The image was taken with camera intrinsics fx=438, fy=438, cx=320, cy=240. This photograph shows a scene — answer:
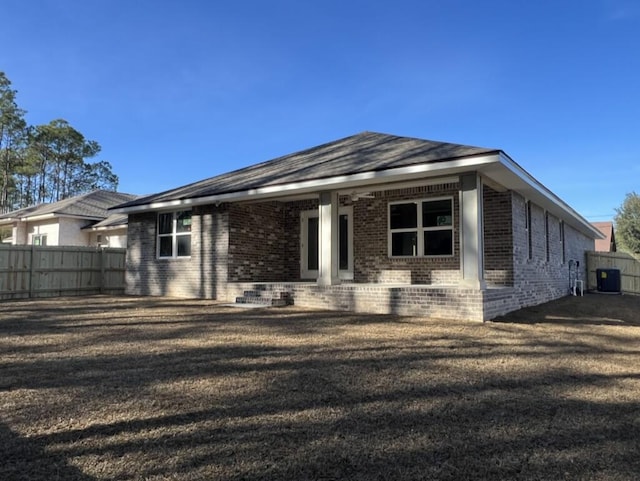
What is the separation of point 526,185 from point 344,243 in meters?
5.10

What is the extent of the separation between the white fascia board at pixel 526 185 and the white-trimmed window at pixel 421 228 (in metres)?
1.77

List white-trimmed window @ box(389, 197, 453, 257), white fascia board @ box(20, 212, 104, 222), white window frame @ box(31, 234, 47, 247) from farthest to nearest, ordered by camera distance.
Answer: white window frame @ box(31, 234, 47, 247)
white fascia board @ box(20, 212, 104, 222)
white-trimmed window @ box(389, 197, 453, 257)

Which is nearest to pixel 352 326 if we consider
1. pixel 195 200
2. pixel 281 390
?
pixel 281 390

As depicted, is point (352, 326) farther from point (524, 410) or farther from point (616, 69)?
point (616, 69)

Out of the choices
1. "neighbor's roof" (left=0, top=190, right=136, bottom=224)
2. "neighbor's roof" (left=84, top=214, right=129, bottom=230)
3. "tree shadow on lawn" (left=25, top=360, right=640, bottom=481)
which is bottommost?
"tree shadow on lawn" (left=25, top=360, right=640, bottom=481)

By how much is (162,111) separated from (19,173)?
23.8m

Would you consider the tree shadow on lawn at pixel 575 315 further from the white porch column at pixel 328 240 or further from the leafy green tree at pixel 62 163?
the leafy green tree at pixel 62 163

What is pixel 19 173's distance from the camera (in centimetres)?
3697

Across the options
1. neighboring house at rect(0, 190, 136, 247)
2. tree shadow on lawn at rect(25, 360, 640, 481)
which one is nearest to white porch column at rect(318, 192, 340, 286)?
tree shadow on lawn at rect(25, 360, 640, 481)

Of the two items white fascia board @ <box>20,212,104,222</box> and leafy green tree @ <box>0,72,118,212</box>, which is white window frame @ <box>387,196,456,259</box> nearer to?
white fascia board @ <box>20,212,104,222</box>

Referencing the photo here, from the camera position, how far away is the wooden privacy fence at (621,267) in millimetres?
19094

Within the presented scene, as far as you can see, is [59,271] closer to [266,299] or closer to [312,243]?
[266,299]

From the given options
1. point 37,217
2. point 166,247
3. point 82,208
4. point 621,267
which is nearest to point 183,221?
point 166,247

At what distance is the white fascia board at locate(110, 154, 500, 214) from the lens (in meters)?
7.79
